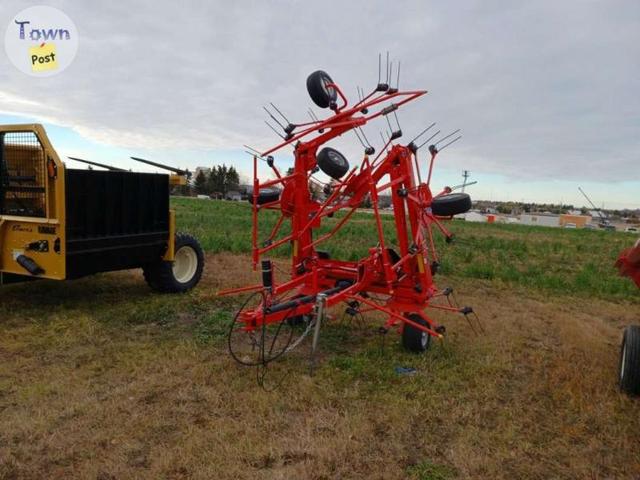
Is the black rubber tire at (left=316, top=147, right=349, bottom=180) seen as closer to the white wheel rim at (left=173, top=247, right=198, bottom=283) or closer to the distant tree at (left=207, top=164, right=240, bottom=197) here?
the white wheel rim at (left=173, top=247, right=198, bottom=283)

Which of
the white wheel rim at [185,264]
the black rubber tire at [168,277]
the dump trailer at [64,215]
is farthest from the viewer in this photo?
the white wheel rim at [185,264]

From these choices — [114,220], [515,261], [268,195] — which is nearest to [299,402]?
[268,195]

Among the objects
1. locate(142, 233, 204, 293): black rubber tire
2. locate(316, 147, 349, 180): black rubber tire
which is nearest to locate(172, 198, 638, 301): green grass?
locate(142, 233, 204, 293): black rubber tire

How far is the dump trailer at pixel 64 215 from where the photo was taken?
5578 millimetres

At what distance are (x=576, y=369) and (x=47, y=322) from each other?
18.0 feet

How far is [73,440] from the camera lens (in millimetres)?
3201

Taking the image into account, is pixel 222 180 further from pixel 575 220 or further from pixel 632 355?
pixel 632 355

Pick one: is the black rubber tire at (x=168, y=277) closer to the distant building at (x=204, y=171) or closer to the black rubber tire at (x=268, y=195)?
the black rubber tire at (x=268, y=195)

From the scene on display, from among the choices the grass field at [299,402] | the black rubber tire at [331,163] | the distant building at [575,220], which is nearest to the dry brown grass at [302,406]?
the grass field at [299,402]

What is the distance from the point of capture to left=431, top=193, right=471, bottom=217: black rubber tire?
4848mm

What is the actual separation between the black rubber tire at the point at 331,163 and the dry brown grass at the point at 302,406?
1.76 meters

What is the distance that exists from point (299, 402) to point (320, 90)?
10.1 ft

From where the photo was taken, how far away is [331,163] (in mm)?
4945

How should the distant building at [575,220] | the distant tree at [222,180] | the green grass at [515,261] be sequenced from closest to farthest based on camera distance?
the green grass at [515,261]
the distant building at [575,220]
the distant tree at [222,180]
